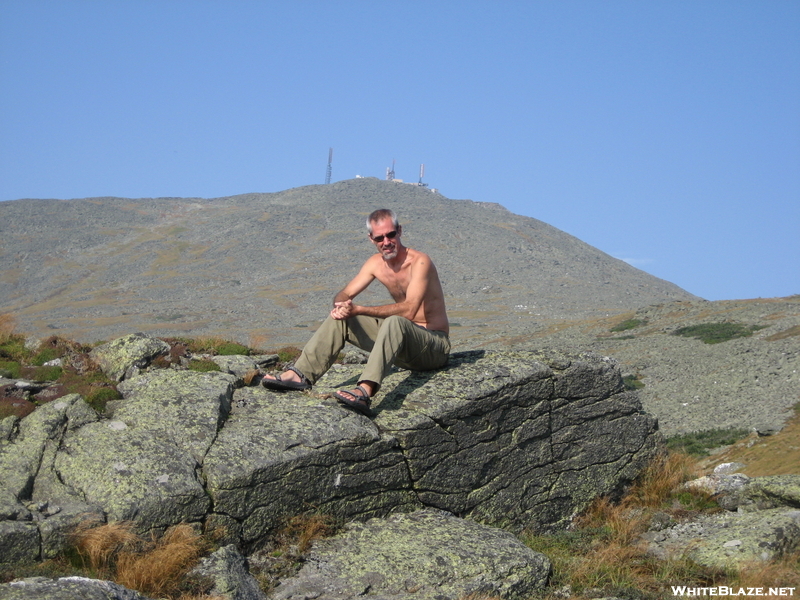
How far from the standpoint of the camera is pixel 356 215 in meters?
128

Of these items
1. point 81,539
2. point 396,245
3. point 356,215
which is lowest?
point 81,539

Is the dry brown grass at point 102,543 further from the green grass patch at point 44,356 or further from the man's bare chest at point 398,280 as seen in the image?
the green grass patch at point 44,356

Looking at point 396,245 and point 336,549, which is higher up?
point 396,245

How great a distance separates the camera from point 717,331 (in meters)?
44.4

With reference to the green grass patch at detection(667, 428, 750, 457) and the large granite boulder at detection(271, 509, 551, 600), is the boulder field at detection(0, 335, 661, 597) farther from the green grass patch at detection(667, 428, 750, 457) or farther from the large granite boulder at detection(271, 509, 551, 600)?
the green grass patch at detection(667, 428, 750, 457)

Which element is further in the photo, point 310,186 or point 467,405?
point 310,186

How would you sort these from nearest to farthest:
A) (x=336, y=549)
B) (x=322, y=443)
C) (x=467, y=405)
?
(x=336, y=549) < (x=322, y=443) < (x=467, y=405)

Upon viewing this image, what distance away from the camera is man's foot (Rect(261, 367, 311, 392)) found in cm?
862

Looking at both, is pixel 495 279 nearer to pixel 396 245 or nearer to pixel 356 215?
pixel 356 215

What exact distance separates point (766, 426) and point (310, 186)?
135m

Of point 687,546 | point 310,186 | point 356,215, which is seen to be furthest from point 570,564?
point 310,186

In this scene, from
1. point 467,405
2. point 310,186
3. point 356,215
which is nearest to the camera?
point 467,405

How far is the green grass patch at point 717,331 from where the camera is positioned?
4294cm

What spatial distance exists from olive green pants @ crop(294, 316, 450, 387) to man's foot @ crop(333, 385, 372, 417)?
0.14 meters
